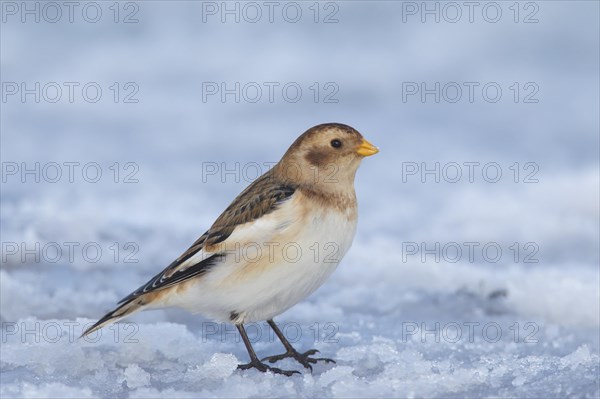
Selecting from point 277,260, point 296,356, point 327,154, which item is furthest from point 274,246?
point 296,356

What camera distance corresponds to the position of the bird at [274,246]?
5742 mm

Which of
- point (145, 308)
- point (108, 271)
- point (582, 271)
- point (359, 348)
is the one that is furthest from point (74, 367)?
point (582, 271)

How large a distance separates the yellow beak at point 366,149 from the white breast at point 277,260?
0.42 meters

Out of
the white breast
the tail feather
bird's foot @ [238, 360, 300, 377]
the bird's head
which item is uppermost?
the bird's head

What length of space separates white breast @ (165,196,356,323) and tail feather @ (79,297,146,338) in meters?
0.20

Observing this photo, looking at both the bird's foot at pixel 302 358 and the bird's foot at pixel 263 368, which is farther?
the bird's foot at pixel 302 358

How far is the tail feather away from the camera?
582cm

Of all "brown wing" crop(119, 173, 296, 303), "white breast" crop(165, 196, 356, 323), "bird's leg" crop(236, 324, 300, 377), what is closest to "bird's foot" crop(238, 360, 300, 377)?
"bird's leg" crop(236, 324, 300, 377)

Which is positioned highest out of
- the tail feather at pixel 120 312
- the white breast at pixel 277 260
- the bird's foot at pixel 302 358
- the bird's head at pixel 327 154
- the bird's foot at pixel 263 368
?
the bird's head at pixel 327 154

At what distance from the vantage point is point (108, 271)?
28.7 feet

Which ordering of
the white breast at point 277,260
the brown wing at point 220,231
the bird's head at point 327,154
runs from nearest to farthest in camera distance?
1. the white breast at point 277,260
2. the brown wing at point 220,231
3. the bird's head at point 327,154

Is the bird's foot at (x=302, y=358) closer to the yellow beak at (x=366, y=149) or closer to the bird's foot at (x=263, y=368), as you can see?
the bird's foot at (x=263, y=368)

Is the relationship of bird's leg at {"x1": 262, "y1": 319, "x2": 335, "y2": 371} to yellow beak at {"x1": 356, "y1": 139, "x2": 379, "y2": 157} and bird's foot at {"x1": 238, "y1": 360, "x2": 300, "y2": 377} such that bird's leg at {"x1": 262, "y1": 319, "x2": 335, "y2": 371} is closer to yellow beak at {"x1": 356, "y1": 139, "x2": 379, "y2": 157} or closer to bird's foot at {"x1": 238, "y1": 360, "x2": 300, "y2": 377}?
bird's foot at {"x1": 238, "y1": 360, "x2": 300, "y2": 377}

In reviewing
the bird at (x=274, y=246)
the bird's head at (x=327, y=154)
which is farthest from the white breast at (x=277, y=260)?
the bird's head at (x=327, y=154)
